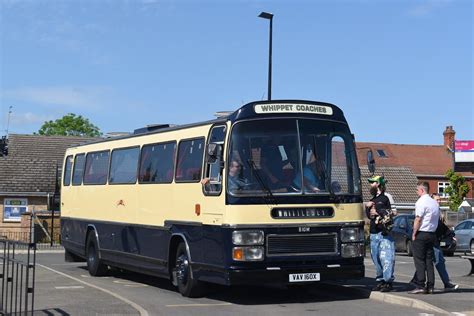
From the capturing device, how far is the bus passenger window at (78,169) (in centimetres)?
2058

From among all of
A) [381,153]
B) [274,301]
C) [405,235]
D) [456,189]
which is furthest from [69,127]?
[274,301]

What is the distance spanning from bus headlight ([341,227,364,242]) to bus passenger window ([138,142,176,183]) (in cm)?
369

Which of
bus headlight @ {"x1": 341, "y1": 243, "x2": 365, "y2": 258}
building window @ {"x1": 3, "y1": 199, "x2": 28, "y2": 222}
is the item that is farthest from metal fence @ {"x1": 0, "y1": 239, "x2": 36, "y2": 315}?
building window @ {"x1": 3, "y1": 199, "x2": 28, "y2": 222}

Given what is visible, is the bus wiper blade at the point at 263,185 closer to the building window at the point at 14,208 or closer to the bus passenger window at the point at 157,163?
the bus passenger window at the point at 157,163

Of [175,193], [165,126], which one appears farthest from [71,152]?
[175,193]

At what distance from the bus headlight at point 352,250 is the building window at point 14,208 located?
32920mm

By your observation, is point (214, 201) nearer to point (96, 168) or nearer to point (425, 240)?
point (425, 240)

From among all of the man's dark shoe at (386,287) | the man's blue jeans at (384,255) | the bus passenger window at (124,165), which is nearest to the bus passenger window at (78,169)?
the bus passenger window at (124,165)

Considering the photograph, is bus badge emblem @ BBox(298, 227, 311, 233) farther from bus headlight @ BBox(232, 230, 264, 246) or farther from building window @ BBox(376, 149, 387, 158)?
building window @ BBox(376, 149, 387, 158)

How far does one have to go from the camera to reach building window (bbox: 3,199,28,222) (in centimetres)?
4284

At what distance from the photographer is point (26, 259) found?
397 inches

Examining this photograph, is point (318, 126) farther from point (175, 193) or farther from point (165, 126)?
point (165, 126)

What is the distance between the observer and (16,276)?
1045 cm

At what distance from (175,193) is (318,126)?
3.04 meters
